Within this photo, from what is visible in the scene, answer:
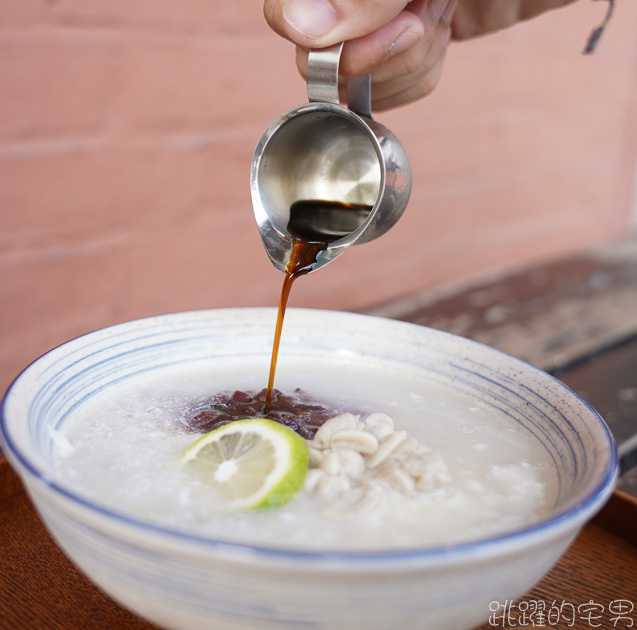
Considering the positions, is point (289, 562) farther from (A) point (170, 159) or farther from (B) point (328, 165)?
(A) point (170, 159)

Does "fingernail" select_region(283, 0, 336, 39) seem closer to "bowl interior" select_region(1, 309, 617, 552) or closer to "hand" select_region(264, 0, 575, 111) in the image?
"hand" select_region(264, 0, 575, 111)

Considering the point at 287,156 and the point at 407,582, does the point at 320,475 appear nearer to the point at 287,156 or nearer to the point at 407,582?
the point at 407,582

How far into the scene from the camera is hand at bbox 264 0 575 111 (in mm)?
822

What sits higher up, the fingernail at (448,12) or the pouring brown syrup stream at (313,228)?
the fingernail at (448,12)

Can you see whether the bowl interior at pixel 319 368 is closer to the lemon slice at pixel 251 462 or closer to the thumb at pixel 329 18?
the lemon slice at pixel 251 462

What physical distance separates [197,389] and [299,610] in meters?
0.48

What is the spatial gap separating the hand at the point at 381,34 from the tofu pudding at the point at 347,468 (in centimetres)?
41

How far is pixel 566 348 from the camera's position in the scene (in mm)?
1514

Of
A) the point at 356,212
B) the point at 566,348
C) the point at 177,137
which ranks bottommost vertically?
the point at 566,348

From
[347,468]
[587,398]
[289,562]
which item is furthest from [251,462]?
[587,398]

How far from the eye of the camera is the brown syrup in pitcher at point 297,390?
86 centimetres

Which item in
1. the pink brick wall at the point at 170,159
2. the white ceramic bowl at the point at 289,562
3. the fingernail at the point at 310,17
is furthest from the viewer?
the pink brick wall at the point at 170,159

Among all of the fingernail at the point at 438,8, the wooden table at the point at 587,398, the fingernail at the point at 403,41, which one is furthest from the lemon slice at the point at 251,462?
the fingernail at the point at 438,8

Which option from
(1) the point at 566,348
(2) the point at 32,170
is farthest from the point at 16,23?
(1) the point at 566,348
